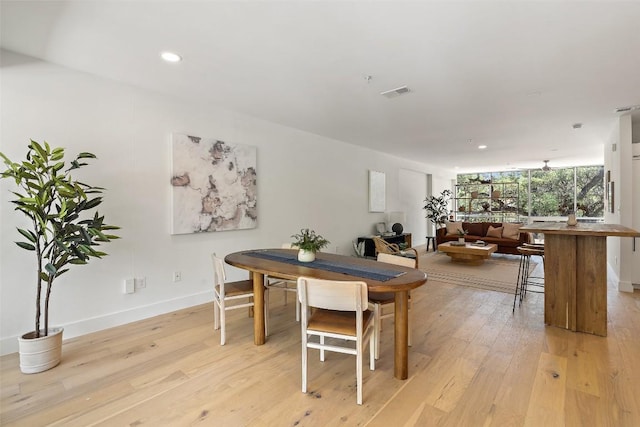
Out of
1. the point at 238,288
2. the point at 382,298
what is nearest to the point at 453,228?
the point at 382,298

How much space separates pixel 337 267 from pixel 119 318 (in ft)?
7.77

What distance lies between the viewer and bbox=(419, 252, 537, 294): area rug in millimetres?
4609

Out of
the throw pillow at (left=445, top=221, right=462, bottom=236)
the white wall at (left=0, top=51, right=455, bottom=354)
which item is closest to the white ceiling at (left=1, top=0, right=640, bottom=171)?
the white wall at (left=0, top=51, right=455, bottom=354)

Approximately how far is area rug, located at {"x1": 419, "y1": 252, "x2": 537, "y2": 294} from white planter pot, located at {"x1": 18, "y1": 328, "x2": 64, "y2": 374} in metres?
4.68

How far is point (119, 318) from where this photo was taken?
9.93 feet

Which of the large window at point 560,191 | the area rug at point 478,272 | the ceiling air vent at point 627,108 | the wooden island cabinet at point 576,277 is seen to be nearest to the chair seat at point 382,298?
the wooden island cabinet at point 576,277

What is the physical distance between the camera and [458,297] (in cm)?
397

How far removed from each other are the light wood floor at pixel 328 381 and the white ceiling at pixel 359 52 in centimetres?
248

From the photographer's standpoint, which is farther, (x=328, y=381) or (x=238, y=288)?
(x=238, y=288)

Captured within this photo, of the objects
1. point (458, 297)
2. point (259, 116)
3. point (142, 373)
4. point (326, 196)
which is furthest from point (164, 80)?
point (458, 297)

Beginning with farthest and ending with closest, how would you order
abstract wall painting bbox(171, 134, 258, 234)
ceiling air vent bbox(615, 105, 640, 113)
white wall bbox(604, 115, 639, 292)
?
white wall bbox(604, 115, 639, 292), ceiling air vent bbox(615, 105, 640, 113), abstract wall painting bbox(171, 134, 258, 234)

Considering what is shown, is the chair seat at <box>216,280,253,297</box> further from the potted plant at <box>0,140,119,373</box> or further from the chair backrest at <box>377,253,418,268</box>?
the chair backrest at <box>377,253,418,268</box>

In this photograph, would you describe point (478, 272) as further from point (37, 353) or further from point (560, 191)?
point (560, 191)

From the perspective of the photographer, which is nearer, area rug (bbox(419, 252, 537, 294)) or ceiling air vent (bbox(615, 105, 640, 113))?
ceiling air vent (bbox(615, 105, 640, 113))
